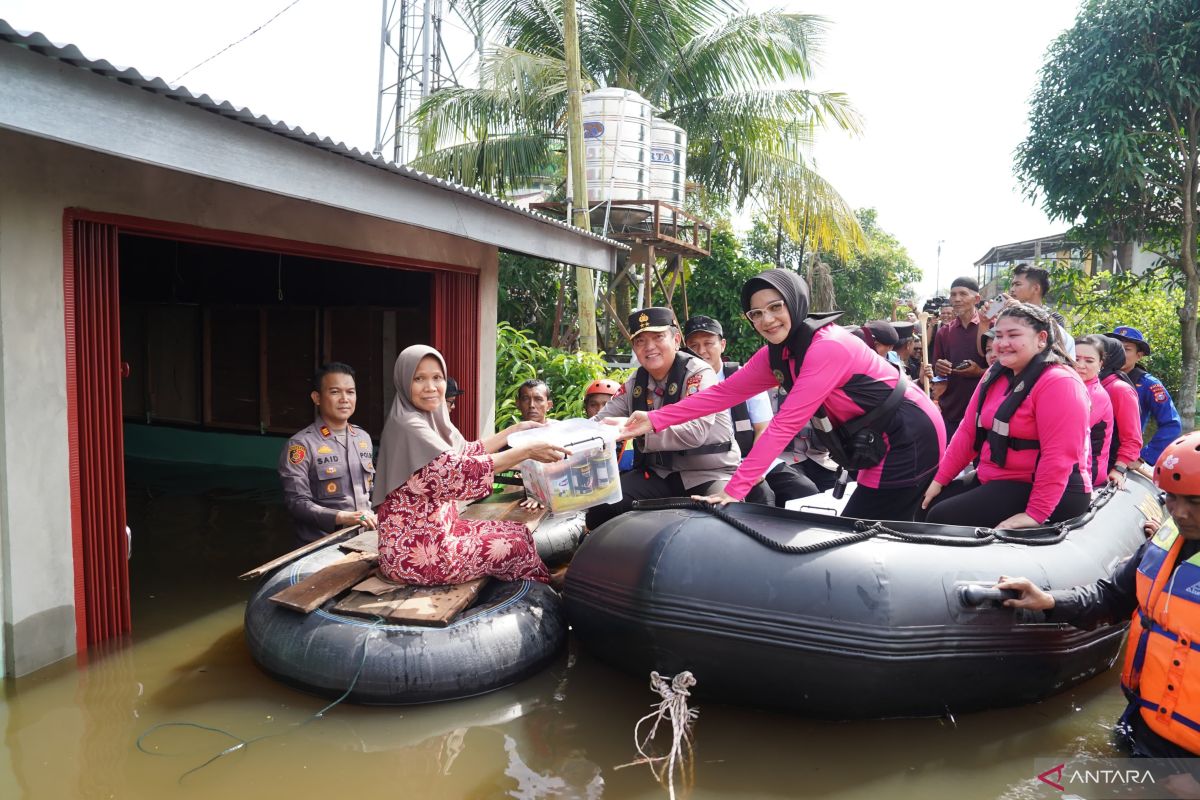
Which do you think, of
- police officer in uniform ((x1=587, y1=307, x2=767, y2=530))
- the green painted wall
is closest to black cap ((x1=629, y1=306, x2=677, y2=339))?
police officer in uniform ((x1=587, y1=307, x2=767, y2=530))

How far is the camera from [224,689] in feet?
12.5

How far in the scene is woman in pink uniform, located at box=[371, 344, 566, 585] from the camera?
381 centimetres

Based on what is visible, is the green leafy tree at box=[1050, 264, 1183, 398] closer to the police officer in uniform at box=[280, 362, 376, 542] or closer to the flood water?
the flood water

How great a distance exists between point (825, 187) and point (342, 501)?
36.3ft

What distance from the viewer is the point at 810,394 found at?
142 inches

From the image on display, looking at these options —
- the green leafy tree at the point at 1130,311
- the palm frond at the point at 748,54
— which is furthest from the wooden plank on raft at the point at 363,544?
the green leafy tree at the point at 1130,311

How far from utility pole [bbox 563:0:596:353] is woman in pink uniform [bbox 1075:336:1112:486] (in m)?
5.38

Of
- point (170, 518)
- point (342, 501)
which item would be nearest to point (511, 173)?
point (170, 518)

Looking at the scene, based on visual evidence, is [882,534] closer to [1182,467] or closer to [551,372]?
[1182,467]

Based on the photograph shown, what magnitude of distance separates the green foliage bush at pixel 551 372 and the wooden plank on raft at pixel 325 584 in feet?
13.2

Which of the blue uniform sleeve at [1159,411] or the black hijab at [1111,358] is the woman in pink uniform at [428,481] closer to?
the black hijab at [1111,358]

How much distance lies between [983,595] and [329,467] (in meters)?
3.42

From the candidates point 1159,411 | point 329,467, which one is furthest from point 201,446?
point 1159,411

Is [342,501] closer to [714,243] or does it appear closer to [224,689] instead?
[224,689]
